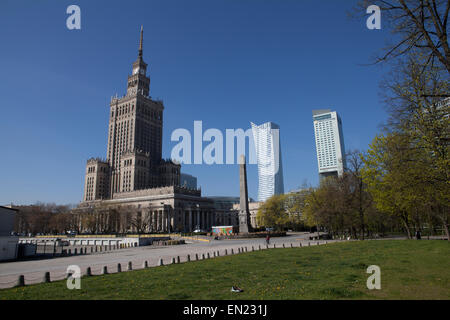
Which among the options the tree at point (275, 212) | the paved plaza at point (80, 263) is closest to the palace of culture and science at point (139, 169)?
the tree at point (275, 212)

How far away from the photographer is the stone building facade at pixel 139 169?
121819 millimetres

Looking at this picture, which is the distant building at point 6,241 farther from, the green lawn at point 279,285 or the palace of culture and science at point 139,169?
the palace of culture and science at point 139,169

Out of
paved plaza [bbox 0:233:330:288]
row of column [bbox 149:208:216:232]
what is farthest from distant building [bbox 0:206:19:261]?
row of column [bbox 149:208:216:232]

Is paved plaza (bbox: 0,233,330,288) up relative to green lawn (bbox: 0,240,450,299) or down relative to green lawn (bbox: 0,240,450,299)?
down

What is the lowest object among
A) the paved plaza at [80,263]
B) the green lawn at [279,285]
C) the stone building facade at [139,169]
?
the paved plaza at [80,263]

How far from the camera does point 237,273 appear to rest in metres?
14.1

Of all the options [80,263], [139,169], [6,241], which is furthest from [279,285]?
[139,169]

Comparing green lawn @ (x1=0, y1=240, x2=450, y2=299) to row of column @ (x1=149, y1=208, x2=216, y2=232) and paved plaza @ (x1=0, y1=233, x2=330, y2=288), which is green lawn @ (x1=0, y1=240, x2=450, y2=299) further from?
row of column @ (x1=149, y1=208, x2=216, y2=232)

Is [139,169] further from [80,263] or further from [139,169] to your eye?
[80,263]

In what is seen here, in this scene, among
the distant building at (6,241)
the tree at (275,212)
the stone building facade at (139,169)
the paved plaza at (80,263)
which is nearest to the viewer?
the paved plaza at (80,263)

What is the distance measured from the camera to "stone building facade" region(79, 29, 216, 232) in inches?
4796

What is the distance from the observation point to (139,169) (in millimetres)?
134750

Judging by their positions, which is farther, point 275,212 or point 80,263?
point 275,212

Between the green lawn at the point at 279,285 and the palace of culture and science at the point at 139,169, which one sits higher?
the palace of culture and science at the point at 139,169
